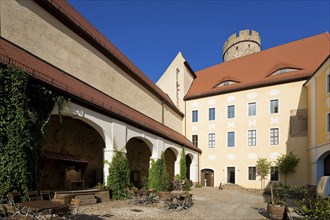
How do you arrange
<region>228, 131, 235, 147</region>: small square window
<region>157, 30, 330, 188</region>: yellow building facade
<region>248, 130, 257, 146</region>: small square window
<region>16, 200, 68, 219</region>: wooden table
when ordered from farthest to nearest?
<region>228, 131, 235, 147</region>: small square window, <region>248, 130, 257, 146</region>: small square window, <region>157, 30, 330, 188</region>: yellow building facade, <region>16, 200, 68, 219</region>: wooden table

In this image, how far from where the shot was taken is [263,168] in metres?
24.1

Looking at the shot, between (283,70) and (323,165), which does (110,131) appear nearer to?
(323,165)

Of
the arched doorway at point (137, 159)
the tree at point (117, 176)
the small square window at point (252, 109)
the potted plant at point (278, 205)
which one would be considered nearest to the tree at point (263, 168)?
the small square window at point (252, 109)

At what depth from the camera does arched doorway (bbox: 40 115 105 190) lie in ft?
39.6

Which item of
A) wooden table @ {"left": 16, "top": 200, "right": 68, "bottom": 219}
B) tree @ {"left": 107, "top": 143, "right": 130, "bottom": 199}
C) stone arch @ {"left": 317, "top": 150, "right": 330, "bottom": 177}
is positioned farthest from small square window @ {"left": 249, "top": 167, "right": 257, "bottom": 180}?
wooden table @ {"left": 16, "top": 200, "right": 68, "bottom": 219}

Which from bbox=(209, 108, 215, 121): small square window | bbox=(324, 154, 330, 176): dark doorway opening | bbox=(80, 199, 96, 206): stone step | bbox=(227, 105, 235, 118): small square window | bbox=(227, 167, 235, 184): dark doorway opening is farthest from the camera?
bbox=(209, 108, 215, 121): small square window

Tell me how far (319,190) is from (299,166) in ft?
42.8

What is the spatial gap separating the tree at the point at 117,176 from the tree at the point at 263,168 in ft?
50.2

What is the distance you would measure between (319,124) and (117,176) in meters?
15.8

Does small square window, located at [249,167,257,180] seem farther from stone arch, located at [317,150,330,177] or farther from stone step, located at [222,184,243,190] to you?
stone arch, located at [317,150,330,177]

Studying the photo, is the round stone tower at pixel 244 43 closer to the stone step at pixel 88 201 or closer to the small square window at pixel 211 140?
the small square window at pixel 211 140

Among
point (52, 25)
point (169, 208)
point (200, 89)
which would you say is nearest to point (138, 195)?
point (169, 208)

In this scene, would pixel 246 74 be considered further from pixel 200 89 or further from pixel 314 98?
pixel 314 98

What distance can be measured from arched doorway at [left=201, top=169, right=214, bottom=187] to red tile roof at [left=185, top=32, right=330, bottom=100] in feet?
26.3
